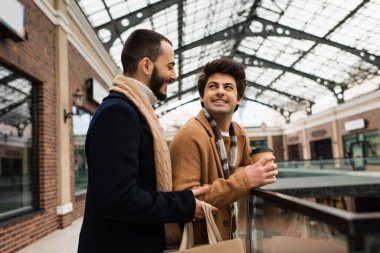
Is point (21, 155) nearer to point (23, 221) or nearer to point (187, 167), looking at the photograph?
point (23, 221)

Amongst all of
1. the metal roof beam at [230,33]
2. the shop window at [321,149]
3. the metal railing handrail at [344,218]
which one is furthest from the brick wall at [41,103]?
the shop window at [321,149]

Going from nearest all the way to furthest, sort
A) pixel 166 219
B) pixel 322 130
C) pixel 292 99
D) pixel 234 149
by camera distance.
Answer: pixel 166 219 → pixel 234 149 → pixel 322 130 → pixel 292 99

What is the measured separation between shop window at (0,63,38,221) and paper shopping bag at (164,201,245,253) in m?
4.07

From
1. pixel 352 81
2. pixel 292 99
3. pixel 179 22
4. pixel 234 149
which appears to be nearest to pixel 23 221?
pixel 234 149

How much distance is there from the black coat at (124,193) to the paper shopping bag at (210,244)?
0.10m

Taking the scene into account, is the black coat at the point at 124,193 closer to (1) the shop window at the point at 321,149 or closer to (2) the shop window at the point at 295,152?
(1) the shop window at the point at 321,149

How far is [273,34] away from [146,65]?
18.6 meters

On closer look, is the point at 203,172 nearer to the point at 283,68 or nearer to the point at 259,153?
the point at 259,153

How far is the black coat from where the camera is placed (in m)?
1.26

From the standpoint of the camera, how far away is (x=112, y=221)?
138 centimetres

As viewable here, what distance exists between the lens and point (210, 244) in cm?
137

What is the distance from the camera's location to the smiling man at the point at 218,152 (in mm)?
1553

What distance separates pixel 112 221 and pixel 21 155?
15.7ft

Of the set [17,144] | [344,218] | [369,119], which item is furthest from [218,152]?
[369,119]
